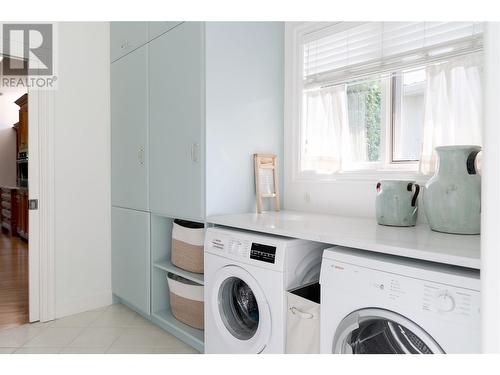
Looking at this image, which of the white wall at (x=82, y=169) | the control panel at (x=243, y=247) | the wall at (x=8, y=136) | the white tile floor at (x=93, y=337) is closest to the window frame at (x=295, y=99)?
the control panel at (x=243, y=247)

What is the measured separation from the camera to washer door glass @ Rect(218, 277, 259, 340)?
1.94 metres

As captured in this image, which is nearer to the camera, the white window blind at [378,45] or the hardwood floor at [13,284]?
the white window blind at [378,45]

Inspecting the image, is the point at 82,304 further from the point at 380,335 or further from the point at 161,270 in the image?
the point at 380,335

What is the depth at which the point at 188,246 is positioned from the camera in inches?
92.7

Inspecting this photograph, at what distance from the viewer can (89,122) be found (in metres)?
2.86

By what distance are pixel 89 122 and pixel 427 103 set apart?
2467 millimetres

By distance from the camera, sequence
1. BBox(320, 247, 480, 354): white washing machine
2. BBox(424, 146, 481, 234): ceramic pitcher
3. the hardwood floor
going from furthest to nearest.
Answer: the hardwood floor
BBox(424, 146, 481, 234): ceramic pitcher
BBox(320, 247, 480, 354): white washing machine

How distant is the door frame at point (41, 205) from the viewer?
260 cm

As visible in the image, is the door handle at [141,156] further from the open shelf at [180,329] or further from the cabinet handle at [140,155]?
the open shelf at [180,329]

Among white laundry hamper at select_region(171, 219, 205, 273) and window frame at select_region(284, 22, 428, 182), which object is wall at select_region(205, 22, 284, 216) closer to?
window frame at select_region(284, 22, 428, 182)

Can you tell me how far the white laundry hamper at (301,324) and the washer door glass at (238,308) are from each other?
34 centimetres

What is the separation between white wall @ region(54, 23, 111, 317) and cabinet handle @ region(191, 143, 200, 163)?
1.17 m

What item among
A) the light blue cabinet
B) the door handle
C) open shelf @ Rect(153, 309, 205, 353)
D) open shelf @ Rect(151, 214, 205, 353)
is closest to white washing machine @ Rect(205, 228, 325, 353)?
open shelf @ Rect(153, 309, 205, 353)
